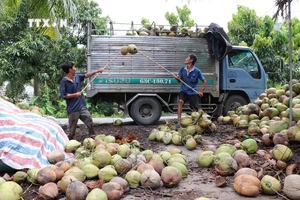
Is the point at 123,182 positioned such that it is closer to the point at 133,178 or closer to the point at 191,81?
the point at 133,178

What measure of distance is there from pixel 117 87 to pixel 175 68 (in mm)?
1687

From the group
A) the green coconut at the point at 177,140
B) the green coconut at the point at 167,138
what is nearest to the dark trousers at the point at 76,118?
the green coconut at the point at 167,138

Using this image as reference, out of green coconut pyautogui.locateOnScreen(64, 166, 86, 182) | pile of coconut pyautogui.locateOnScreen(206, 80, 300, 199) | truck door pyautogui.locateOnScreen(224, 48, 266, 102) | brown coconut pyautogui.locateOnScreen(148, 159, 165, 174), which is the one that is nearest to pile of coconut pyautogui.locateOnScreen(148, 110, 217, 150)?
pile of coconut pyautogui.locateOnScreen(206, 80, 300, 199)

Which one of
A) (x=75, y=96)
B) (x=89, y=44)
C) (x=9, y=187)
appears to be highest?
(x=89, y=44)

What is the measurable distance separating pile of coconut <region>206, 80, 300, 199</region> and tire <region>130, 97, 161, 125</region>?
240cm

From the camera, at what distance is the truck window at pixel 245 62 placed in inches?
381

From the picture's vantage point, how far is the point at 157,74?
8.95m

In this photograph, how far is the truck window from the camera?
31.7 feet

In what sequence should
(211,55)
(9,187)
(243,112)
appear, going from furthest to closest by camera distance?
(211,55)
(243,112)
(9,187)

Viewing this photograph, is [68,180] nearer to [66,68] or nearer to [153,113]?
[66,68]

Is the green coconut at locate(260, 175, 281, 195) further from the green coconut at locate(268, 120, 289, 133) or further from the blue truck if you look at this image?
the blue truck

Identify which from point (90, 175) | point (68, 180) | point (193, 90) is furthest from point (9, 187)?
point (193, 90)

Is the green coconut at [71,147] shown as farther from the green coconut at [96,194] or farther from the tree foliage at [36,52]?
the tree foliage at [36,52]

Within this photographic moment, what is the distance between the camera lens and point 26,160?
13.6ft
